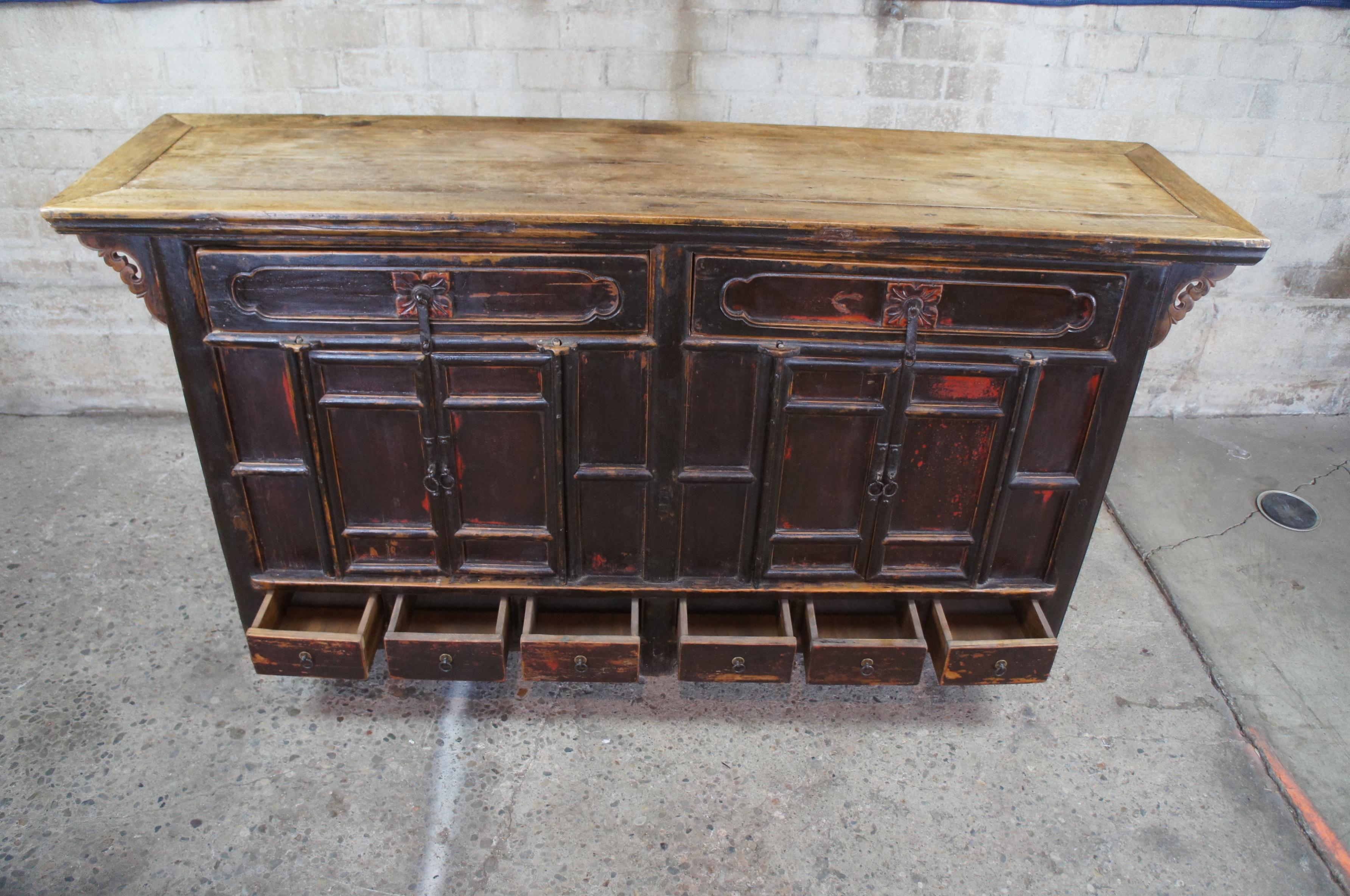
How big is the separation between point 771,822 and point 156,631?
6.79 ft

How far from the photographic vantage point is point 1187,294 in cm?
226

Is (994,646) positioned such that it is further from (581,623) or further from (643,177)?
(643,177)

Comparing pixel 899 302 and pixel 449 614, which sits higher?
pixel 899 302

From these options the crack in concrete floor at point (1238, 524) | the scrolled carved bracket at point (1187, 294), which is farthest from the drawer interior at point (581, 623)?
the crack in concrete floor at point (1238, 524)

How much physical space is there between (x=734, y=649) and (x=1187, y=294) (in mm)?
1490

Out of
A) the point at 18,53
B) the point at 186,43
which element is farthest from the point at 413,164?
the point at 18,53

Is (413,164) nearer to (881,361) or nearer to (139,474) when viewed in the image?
Answer: (881,361)

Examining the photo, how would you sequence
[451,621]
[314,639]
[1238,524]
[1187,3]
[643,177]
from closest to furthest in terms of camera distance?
1. [643,177]
2. [314,639]
3. [451,621]
4. [1187,3]
5. [1238,524]

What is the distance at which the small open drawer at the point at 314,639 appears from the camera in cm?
249

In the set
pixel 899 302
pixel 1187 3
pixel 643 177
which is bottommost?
pixel 899 302

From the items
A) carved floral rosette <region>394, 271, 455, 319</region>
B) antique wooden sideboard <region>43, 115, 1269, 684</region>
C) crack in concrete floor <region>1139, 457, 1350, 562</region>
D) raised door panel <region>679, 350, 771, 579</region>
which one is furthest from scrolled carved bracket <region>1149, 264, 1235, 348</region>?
carved floral rosette <region>394, 271, 455, 319</region>

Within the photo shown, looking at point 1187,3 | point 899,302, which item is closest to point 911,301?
point 899,302

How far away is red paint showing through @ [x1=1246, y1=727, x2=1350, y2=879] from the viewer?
95.3 inches

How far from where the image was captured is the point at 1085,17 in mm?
3373
